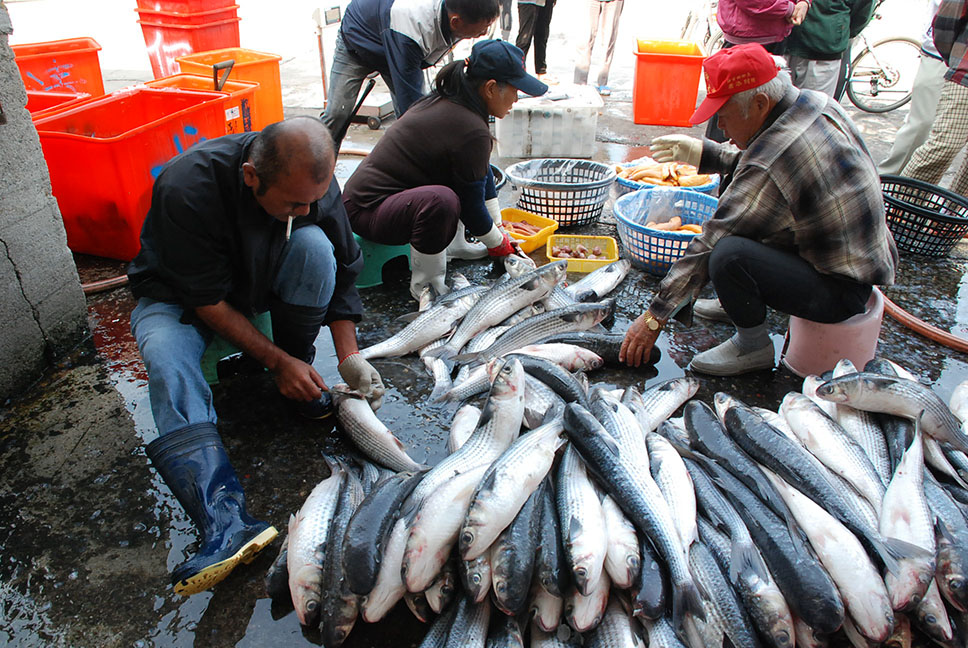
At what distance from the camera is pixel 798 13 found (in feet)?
19.3

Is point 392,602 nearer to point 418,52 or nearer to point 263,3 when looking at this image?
point 418,52

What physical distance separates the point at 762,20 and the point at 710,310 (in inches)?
138

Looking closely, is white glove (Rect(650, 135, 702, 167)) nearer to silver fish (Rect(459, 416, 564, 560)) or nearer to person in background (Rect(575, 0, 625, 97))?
silver fish (Rect(459, 416, 564, 560))

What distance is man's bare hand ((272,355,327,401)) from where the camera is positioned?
9.21 feet

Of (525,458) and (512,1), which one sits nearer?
(525,458)

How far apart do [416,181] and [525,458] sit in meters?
2.37

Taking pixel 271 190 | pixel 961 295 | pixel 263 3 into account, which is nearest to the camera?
pixel 271 190

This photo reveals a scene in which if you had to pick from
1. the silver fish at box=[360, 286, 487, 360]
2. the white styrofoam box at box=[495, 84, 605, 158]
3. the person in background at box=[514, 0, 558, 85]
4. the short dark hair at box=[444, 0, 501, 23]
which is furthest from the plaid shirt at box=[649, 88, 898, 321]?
the person in background at box=[514, 0, 558, 85]

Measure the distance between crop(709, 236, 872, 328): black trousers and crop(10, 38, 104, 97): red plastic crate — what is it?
587 cm

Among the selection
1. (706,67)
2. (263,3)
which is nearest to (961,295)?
(706,67)

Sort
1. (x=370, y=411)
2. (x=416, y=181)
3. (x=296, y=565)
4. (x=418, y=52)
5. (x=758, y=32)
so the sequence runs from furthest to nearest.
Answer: (x=758, y=32)
(x=418, y=52)
(x=416, y=181)
(x=370, y=411)
(x=296, y=565)

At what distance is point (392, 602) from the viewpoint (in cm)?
208

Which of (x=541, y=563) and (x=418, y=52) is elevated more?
(x=418, y=52)

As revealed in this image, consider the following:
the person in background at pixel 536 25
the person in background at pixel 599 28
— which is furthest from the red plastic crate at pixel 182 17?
the person in background at pixel 599 28
